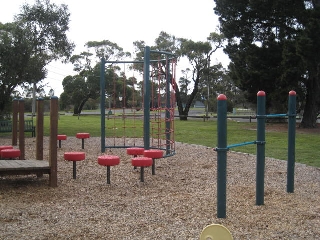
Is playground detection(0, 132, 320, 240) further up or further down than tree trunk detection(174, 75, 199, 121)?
further down

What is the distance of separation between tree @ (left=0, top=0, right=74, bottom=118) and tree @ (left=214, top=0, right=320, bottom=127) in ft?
31.4

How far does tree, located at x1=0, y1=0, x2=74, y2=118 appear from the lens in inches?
598

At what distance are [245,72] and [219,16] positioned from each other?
4.25m

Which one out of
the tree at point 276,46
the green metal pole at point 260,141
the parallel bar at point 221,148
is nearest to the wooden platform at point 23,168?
the parallel bar at point 221,148

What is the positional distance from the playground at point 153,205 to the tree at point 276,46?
1238 cm

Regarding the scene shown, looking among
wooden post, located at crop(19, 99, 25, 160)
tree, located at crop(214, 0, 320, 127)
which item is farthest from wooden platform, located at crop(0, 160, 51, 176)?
tree, located at crop(214, 0, 320, 127)

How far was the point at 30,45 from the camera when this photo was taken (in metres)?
15.9

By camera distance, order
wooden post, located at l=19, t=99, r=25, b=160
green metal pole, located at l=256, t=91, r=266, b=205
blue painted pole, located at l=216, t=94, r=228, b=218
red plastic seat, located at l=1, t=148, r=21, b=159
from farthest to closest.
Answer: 1. wooden post, located at l=19, t=99, r=25, b=160
2. red plastic seat, located at l=1, t=148, r=21, b=159
3. green metal pole, located at l=256, t=91, r=266, b=205
4. blue painted pole, located at l=216, t=94, r=228, b=218

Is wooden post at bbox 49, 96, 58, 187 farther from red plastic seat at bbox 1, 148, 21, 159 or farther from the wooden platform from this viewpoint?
red plastic seat at bbox 1, 148, 21, 159

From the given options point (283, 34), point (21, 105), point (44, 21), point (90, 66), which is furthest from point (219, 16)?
point (90, 66)

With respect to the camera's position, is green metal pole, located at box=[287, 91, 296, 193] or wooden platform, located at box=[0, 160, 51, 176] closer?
green metal pole, located at box=[287, 91, 296, 193]

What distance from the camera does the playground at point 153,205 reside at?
396 cm

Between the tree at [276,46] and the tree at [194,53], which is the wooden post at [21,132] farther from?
the tree at [194,53]

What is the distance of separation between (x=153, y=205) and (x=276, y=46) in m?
17.8
